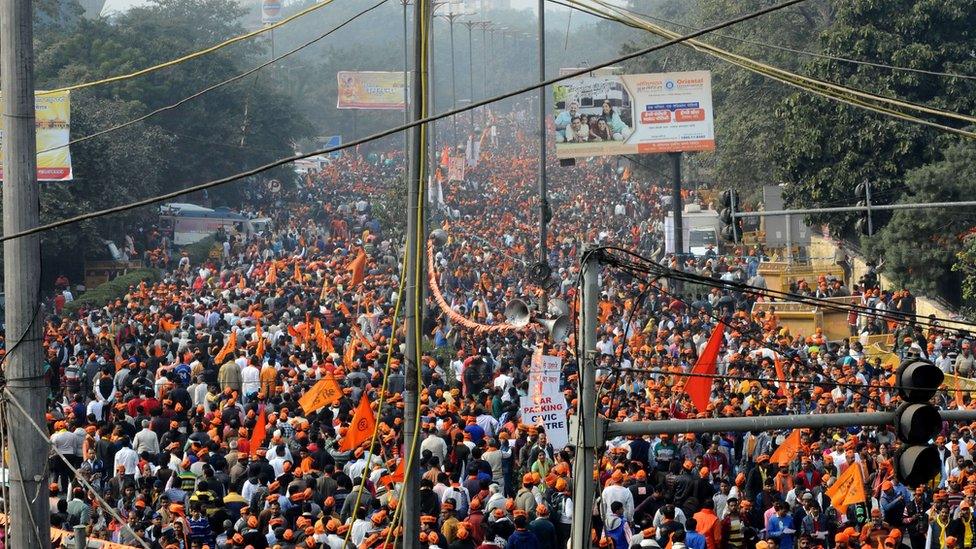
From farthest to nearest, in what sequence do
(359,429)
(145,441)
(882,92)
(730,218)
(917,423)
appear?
1. (882,92)
2. (145,441)
3. (359,429)
4. (730,218)
5. (917,423)

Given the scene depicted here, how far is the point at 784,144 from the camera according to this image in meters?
35.7

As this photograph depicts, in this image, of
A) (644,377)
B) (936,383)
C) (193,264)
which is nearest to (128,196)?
(193,264)

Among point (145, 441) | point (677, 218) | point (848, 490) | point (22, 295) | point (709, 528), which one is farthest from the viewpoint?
point (677, 218)

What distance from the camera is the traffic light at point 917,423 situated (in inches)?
351

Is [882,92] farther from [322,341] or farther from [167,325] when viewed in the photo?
[167,325]

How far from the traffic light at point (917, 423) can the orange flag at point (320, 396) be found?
1024cm

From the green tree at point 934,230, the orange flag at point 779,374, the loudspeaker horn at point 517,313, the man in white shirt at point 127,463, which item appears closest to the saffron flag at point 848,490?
the orange flag at point 779,374

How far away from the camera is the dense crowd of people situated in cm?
Result: 1395

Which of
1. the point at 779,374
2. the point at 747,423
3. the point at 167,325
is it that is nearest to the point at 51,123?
the point at 167,325

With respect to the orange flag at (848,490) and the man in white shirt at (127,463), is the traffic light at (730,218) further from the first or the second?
the man in white shirt at (127,463)

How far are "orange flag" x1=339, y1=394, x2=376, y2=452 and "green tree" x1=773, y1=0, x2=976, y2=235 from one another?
59.1 ft

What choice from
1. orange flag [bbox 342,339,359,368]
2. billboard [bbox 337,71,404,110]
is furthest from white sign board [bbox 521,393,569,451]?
billboard [bbox 337,71,404,110]

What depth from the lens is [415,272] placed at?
12.0 m

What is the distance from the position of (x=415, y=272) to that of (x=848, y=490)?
5635 millimetres
